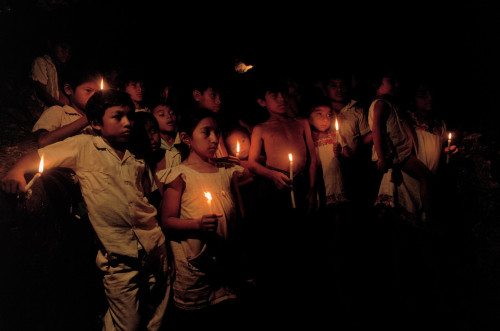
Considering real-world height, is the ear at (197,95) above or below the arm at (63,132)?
above

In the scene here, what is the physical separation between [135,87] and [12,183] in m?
2.03

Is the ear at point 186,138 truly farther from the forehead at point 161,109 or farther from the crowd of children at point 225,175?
the forehead at point 161,109

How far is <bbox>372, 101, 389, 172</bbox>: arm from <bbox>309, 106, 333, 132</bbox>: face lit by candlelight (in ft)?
1.93

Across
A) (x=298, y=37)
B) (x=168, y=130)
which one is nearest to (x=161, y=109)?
(x=168, y=130)

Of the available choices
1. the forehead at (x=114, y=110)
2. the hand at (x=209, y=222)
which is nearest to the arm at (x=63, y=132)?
the forehead at (x=114, y=110)

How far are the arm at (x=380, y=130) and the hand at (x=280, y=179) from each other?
4.18 ft

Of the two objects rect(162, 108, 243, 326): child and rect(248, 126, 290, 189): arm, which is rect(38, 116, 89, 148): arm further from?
rect(248, 126, 290, 189): arm

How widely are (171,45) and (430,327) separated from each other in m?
5.59

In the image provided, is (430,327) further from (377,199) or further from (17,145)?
(17,145)

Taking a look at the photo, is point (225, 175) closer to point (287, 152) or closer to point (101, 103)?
point (287, 152)

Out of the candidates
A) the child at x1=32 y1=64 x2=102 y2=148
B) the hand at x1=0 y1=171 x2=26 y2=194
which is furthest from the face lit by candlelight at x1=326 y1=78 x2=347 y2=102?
the hand at x1=0 y1=171 x2=26 y2=194

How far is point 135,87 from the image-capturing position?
13.1 ft

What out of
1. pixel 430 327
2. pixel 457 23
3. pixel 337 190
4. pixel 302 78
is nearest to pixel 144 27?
pixel 302 78

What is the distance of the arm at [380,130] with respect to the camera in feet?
13.4
